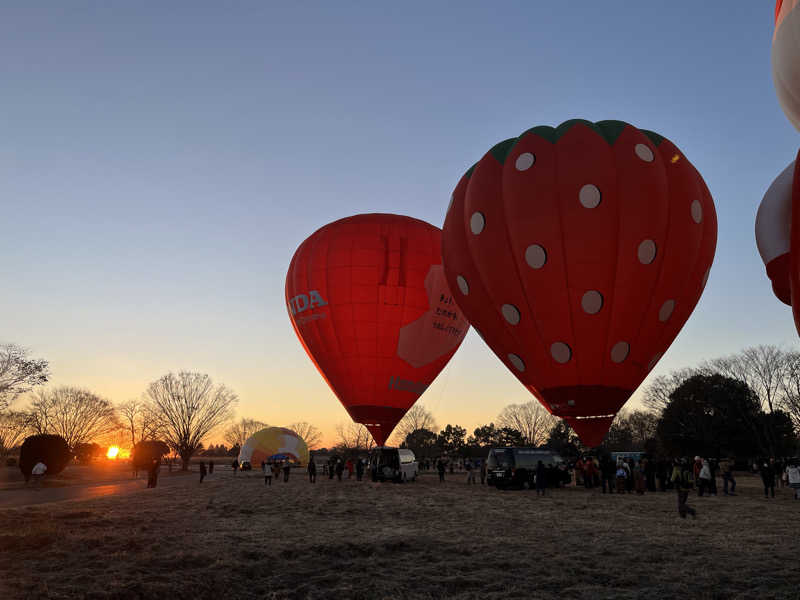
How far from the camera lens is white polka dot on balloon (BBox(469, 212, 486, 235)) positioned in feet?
46.7

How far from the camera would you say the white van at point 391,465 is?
29.5 metres

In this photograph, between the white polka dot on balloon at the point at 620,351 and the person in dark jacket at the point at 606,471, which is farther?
the person in dark jacket at the point at 606,471

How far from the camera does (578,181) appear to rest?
13344 millimetres

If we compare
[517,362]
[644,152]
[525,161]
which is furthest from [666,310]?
[525,161]

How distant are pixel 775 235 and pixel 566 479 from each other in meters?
22.5

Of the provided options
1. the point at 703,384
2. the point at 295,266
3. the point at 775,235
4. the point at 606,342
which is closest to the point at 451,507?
the point at 606,342

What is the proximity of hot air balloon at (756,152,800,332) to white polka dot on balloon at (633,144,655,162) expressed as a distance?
27.3 feet

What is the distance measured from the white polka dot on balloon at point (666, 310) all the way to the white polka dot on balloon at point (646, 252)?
1.10m

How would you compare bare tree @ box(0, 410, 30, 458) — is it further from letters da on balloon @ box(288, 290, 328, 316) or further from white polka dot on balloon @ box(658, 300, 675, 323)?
white polka dot on balloon @ box(658, 300, 675, 323)

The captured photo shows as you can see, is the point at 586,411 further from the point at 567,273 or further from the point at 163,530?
the point at 163,530

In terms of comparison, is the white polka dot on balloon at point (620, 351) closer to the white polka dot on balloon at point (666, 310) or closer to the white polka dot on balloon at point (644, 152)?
the white polka dot on balloon at point (666, 310)

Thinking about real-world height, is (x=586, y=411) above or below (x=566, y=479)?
above

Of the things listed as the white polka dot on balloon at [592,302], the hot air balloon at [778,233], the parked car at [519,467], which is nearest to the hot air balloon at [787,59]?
the hot air balloon at [778,233]

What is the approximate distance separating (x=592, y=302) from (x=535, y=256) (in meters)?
1.58
